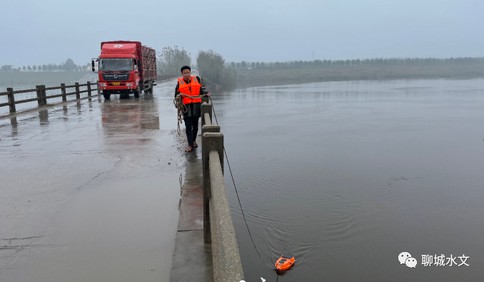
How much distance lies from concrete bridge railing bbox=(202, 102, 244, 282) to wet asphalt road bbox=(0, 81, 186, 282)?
0.86m

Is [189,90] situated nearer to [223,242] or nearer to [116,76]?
[223,242]

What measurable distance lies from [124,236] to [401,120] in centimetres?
2375

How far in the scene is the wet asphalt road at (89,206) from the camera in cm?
390

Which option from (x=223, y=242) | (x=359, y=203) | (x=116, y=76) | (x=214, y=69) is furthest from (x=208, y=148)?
(x=214, y=69)

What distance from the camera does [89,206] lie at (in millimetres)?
5406

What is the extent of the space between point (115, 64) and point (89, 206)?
63.3 ft

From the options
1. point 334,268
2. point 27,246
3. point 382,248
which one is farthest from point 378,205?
point 27,246

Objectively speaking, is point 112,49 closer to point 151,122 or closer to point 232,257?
point 151,122

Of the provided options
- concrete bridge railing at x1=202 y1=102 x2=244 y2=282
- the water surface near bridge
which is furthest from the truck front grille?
concrete bridge railing at x1=202 y1=102 x2=244 y2=282

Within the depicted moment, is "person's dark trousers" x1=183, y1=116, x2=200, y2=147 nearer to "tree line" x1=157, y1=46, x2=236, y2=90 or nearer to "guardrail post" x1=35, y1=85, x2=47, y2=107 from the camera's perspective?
"guardrail post" x1=35, y1=85, x2=47, y2=107

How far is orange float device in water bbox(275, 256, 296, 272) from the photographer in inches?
254

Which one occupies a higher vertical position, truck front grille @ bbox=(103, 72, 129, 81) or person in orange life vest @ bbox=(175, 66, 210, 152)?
truck front grille @ bbox=(103, 72, 129, 81)

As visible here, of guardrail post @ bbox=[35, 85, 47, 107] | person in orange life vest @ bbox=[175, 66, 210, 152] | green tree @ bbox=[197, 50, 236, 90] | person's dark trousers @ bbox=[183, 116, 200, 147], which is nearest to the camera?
person in orange life vest @ bbox=[175, 66, 210, 152]

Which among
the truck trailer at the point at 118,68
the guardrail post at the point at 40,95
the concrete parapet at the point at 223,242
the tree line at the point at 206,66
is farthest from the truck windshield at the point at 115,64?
the tree line at the point at 206,66
